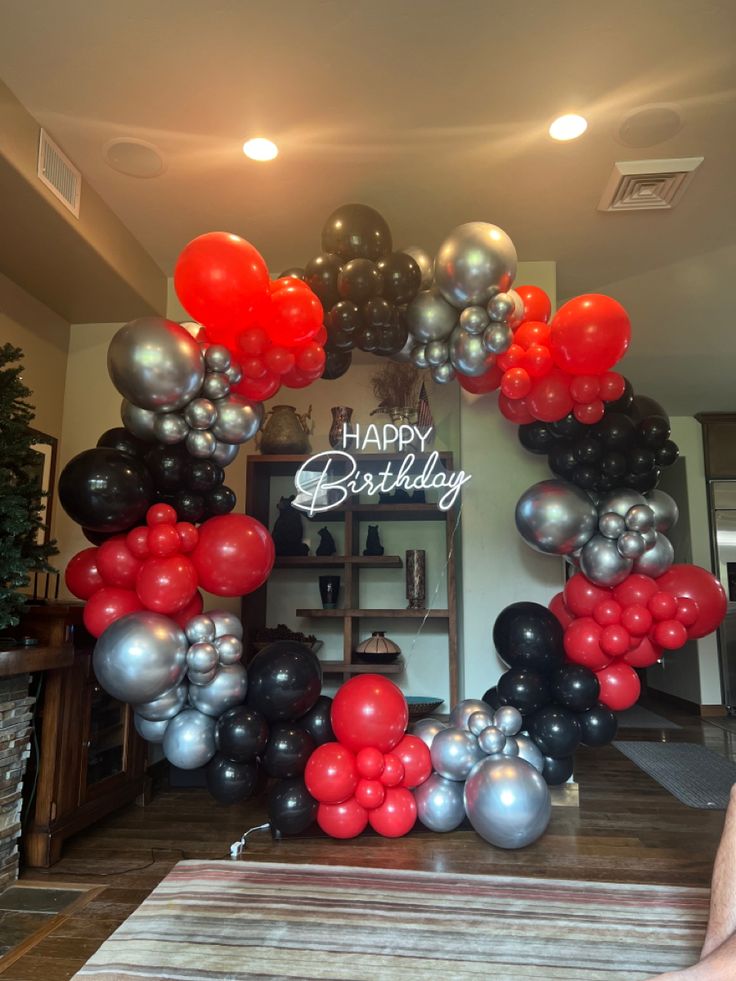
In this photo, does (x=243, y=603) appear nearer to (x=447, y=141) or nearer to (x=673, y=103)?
(x=447, y=141)

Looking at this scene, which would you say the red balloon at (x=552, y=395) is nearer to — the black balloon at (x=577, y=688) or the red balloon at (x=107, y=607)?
the black balloon at (x=577, y=688)

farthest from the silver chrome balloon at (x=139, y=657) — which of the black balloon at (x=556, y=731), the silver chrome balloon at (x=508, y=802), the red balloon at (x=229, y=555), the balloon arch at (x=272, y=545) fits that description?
the black balloon at (x=556, y=731)

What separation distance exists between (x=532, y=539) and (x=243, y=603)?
1.80 m

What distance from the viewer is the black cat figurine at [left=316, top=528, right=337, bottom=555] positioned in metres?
3.83

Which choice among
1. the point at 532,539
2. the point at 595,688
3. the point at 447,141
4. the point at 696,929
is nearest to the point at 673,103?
the point at 447,141

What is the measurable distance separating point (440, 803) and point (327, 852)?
1.53ft

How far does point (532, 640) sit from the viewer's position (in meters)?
2.73

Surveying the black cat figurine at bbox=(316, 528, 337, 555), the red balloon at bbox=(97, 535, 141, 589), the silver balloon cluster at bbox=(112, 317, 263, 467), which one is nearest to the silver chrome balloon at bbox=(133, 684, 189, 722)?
the red balloon at bbox=(97, 535, 141, 589)

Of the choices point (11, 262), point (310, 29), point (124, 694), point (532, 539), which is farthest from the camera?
point (11, 262)

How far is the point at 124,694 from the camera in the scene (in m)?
2.29

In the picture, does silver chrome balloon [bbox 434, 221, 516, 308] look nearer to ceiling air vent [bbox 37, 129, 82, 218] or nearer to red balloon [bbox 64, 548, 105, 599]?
ceiling air vent [bbox 37, 129, 82, 218]

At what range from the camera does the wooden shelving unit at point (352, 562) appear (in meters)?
3.47

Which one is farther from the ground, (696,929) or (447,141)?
(447,141)

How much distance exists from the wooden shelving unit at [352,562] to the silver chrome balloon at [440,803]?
2.80ft
